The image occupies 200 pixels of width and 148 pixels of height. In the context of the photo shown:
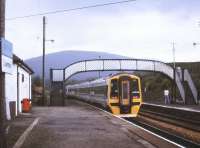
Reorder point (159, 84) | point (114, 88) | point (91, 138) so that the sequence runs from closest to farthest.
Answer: point (91, 138) → point (114, 88) → point (159, 84)

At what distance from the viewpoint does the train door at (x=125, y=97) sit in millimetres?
32562

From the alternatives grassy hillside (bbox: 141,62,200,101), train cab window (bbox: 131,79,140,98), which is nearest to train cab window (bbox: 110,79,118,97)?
train cab window (bbox: 131,79,140,98)

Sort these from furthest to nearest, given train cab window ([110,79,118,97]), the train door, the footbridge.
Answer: the footbridge → train cab window ([110,79,118,97]) → the train door

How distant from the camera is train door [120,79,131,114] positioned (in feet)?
107

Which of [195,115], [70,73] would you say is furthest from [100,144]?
[70,73]

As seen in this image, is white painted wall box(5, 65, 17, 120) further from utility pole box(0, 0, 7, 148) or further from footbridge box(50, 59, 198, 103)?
footbridge box(50, 59, 198, 103)

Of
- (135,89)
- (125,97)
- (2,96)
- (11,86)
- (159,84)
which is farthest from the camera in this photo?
(159,84)

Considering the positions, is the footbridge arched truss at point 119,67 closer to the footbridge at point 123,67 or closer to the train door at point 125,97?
the footbridge at point 123,67

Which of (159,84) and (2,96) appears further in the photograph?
(159,84)

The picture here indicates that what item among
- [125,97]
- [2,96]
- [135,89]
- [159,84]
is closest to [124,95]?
[125,97]

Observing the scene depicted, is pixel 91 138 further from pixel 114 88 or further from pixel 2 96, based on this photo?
pixel 114 88

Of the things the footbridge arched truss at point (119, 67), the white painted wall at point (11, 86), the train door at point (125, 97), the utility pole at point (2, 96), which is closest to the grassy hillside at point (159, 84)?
the footbridge arched truss at point (119, 67)

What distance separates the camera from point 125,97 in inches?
1287

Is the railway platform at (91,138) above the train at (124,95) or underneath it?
underneath
